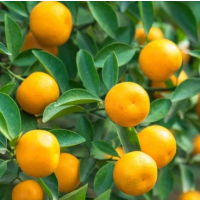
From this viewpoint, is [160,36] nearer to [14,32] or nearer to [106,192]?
[14,32]

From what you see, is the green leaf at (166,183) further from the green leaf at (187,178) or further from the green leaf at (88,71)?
the green leaf at (88,71)

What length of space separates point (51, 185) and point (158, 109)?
27 cm

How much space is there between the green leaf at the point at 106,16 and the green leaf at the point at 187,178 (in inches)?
14.2

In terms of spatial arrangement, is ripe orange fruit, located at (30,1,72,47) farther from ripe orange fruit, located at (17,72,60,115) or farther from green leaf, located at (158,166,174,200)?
green leaf, located at (158,166,174,200)

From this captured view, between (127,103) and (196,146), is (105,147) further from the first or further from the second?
(196,146)

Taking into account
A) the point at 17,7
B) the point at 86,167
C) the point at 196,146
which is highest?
the point at 17,7

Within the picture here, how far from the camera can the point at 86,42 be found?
1.01m

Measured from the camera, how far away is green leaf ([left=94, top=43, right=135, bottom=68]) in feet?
3.11

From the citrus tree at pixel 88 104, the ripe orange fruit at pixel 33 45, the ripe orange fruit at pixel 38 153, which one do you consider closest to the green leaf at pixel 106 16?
the citrus tree at pixel 88 104

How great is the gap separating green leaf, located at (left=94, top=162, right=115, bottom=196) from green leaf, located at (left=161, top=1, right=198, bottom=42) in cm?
42

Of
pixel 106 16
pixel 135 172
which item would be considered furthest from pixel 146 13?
pixel 135 172

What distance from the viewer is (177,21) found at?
1.09 meters

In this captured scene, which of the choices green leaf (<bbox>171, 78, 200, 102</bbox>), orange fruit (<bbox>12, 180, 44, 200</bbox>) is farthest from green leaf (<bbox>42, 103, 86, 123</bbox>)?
green leaf (<bbox>171, 78, 200, 102</bbox>)

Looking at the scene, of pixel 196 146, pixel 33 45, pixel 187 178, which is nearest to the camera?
pixel 33 45
